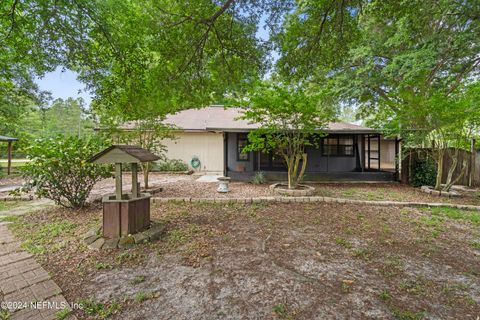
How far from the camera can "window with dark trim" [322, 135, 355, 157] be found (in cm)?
1105

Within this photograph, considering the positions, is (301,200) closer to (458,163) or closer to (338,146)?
(338,146)

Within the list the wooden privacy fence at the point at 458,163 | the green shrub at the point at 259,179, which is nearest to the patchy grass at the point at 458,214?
the wooden privacy fence at the point at 458,163

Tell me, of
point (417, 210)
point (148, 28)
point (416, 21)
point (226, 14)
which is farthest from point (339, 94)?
point (148, 28)

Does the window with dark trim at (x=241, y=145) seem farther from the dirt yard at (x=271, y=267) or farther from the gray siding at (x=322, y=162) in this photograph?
the dirt yard at (x=271, y=267)

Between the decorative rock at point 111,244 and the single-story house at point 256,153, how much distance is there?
4.93 m

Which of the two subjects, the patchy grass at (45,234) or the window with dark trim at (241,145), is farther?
the window with dark trim at (241,145)

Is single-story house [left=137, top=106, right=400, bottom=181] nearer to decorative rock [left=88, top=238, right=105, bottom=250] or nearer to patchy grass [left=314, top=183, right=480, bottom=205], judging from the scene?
patchy grass [left=314, top=183, right=480, bottom=205]

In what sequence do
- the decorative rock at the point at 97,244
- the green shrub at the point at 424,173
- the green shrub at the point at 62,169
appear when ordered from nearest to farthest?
the decorative rock at the point at 97,244, the green shrub at the point at 62,169, the green shrub at the point at 424,173

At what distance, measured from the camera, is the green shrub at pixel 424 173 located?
8469mm

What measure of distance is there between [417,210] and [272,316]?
A: 5.49 m

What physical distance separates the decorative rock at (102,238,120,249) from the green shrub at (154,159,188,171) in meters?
9.24

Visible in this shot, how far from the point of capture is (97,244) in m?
3.35

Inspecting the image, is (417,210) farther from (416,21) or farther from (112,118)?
(112,118)

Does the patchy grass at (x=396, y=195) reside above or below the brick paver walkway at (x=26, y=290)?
above
